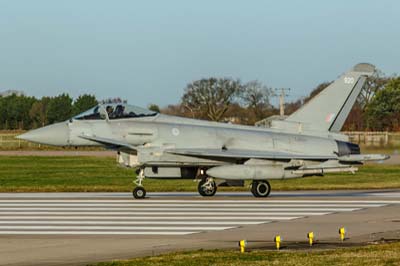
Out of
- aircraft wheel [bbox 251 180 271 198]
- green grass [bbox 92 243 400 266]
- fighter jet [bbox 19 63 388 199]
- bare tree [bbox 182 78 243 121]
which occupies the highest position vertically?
bare tree [bbox 182 78 243 121]

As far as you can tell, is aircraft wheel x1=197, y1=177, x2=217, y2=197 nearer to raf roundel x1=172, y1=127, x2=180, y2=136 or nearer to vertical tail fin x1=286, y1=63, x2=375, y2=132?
raf roundel x1=172, y1=127, x2=180, y2=136

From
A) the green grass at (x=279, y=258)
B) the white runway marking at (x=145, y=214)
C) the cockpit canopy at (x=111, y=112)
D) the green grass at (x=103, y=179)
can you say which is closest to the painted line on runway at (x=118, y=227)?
the white runway marking at (x=145, y=214)

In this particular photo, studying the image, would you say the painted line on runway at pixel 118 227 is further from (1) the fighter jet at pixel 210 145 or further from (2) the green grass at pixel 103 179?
(2) the green grass at pixel 103 179

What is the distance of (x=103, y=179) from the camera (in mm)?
35156

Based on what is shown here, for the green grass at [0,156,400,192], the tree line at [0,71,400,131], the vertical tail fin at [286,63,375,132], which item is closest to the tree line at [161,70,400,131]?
the tree line at [0,71,400,131]

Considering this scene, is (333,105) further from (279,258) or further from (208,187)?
(279,258)

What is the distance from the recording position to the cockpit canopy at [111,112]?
24250 millimetres

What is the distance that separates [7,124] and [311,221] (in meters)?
74.1

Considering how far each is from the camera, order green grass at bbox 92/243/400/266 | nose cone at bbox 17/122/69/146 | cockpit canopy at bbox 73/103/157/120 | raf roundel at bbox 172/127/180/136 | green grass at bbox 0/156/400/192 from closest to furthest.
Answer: green grass at bbox 92/243/400/266
nose cone at bbox 17/122/69/146
cockpit canopy at bbox 73/103/157/120
raf roundel at bbox 172/127/180/136
green grass at bbox 0/156/400/192

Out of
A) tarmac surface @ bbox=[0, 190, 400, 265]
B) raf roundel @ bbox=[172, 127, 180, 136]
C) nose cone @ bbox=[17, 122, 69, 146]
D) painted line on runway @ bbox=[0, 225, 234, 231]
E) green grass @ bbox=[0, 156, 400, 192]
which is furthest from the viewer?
green grass @ bbox=[0, 156, 400, 192]

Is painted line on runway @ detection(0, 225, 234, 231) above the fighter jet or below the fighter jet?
below

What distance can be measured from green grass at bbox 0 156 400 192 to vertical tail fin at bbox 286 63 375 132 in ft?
14.9

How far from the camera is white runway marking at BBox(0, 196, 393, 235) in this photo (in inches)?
682

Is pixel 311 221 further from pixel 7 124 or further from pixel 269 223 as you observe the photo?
pixel 7 124
